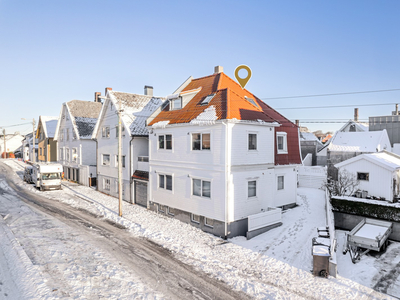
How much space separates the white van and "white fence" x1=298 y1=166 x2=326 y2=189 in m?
29.1

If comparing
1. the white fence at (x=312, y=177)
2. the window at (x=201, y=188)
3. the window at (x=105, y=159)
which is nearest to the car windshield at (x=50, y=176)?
the window at (x=105, y=159)

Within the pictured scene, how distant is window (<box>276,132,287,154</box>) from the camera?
2144 cm

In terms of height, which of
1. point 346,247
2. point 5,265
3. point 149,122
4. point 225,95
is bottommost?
point 346,247

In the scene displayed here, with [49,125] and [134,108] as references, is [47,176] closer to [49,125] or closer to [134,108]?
[134,108]

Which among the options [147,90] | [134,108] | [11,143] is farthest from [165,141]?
[11,143]

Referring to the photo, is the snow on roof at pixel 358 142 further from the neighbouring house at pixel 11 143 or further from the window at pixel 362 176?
the neighbouring house at pixel 11 143

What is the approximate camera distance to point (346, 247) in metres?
15.9

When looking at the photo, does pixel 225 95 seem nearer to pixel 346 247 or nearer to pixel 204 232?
pixel 204 232

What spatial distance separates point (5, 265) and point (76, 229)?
537 cm

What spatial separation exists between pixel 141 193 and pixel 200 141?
31.6ft

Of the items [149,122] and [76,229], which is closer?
[76,229]

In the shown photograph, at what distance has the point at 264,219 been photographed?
56.0ft

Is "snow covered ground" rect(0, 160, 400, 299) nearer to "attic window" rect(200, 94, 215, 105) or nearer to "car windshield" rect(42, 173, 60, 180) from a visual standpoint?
"attic window" rect(200, 94, 215, 105)

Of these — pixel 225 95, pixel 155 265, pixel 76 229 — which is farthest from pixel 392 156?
pixel 76 229
